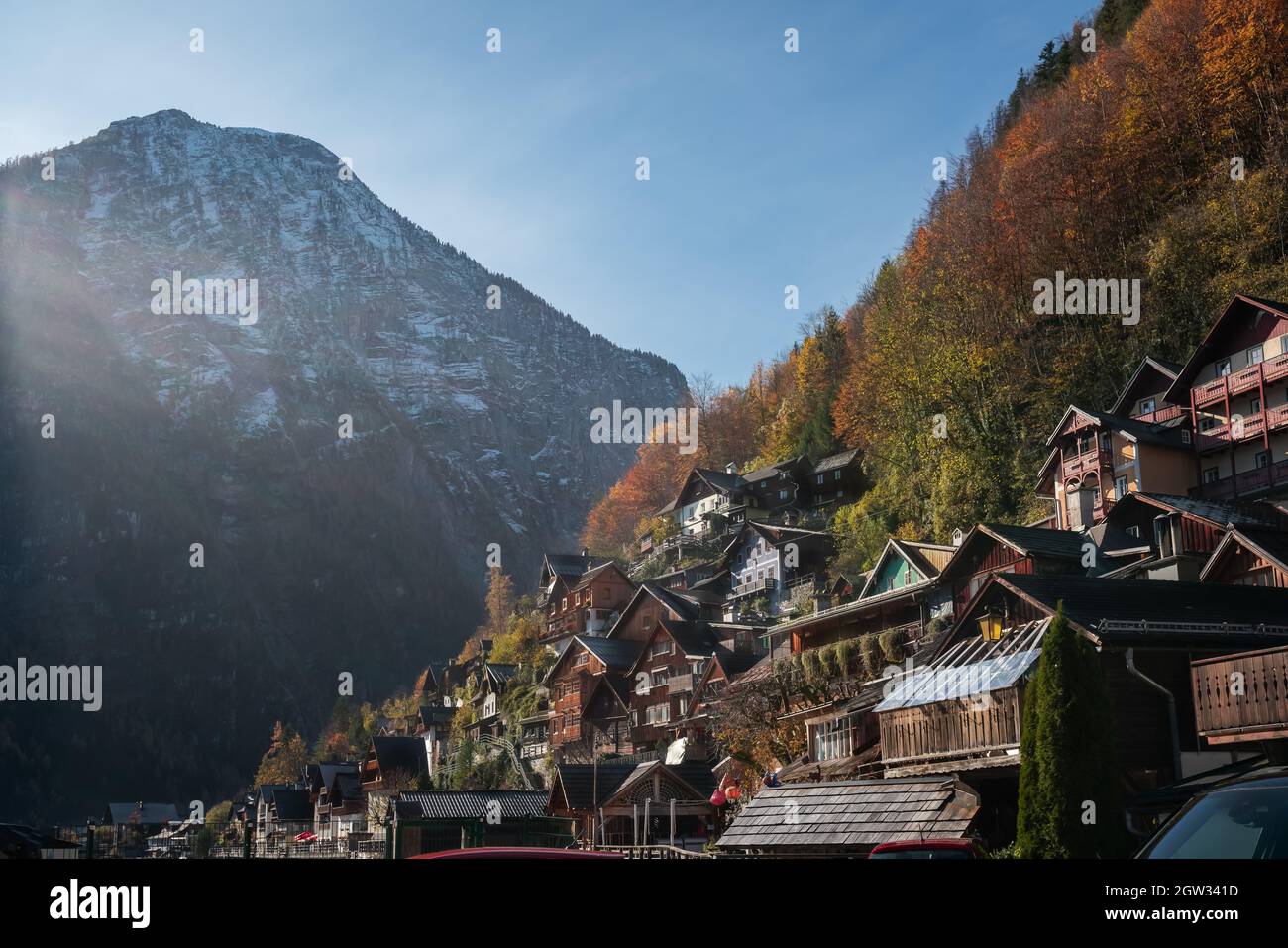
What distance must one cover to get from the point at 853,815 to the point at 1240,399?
3899 cm

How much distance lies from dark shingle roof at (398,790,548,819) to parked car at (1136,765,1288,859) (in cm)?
5177

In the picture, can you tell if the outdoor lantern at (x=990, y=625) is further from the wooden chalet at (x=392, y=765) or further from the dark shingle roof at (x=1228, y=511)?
the wooden chalet at (x=392, y=765)

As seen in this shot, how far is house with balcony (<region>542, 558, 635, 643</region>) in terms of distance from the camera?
100 m

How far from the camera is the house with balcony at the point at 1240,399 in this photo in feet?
183

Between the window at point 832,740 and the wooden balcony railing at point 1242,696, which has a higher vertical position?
the wooden balcony railing at point 1242,696

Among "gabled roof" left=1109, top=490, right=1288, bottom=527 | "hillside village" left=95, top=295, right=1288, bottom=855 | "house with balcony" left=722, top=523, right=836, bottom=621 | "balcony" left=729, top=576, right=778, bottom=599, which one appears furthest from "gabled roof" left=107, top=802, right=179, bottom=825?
"gabled roof" left=1109, top=490, right=1288, bottom=527

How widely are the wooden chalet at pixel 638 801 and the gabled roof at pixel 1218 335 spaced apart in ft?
104

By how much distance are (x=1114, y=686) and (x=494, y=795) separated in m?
38.9

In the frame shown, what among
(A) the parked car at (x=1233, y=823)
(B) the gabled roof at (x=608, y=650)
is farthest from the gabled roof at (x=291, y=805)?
(A) the parked car at (x=1233, y=823)

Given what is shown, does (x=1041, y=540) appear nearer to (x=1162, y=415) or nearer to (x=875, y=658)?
(x=875, y=658)

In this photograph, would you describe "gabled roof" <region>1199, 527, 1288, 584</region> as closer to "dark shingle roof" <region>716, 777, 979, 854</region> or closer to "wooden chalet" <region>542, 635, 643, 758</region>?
"dark shingle roof" <region>716, 777, 979, 854</region>

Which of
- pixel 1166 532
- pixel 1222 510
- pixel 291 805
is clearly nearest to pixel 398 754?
pixel 291 805
